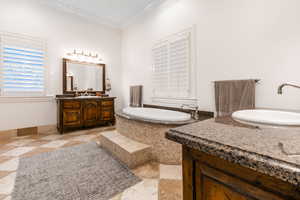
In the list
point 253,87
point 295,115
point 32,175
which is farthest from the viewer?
point 253,87

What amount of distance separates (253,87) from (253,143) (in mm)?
1737

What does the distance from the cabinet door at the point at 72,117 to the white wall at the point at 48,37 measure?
0.52 meters

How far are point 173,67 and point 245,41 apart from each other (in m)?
1.27

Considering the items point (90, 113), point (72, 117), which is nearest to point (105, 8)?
point (90, 113)

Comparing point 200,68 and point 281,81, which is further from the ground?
point 200,68

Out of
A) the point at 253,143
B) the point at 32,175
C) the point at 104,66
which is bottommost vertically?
the point at 32,175

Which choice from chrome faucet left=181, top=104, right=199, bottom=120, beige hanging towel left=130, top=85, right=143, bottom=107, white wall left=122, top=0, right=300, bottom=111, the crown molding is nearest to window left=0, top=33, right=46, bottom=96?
beige hanging towel left=130, top=85, right=143, bottom=107

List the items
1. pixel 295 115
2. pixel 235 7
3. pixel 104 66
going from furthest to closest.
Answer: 1. pixel 104 66
2. pixel 235 7
3. pixel 295 115

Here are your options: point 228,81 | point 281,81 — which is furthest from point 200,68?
point 281,81

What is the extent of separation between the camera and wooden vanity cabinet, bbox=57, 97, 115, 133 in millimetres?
3020

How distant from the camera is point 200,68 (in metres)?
2.43

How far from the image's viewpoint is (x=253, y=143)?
0.41 m

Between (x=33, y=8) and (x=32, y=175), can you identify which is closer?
(x=32, y=175)

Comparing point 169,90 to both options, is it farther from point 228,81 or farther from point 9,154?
point 9,154
